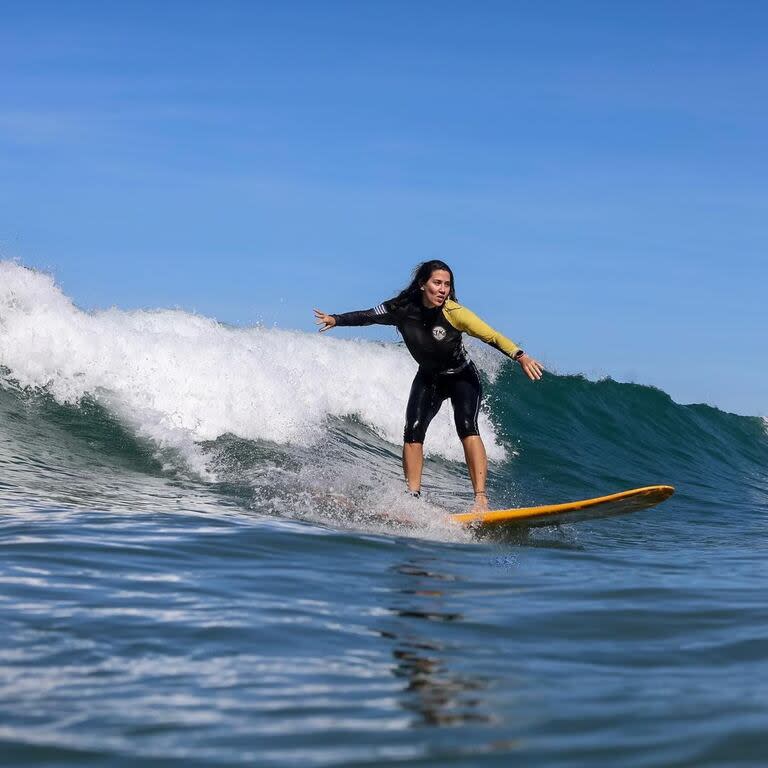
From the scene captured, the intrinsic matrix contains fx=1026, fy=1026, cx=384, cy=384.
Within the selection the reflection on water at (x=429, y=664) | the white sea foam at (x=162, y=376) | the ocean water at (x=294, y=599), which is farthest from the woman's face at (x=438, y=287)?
the reflection on water at (x=429, y=664)

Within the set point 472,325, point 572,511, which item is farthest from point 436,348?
point 572,511

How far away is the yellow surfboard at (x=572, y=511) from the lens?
755 cm

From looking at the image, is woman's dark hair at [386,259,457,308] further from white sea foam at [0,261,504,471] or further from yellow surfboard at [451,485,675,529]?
white sea foam at [0,261,504,471]

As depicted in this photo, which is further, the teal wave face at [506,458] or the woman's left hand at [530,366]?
the teal wave face at [506,458]

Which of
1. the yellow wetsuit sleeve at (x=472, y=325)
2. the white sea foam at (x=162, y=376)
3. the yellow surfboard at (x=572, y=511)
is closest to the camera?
the yellow surfboard at (x=572, y=511)

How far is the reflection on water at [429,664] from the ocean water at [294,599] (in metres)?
0.01

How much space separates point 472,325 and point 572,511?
5.35ft

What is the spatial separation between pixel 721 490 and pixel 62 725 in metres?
13.6

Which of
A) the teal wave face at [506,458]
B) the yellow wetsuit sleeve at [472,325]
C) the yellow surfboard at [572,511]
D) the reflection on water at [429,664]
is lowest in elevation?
the reflection on water at [429,664]

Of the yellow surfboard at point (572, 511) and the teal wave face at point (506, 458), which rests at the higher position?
the teal wave face at point (506, 458)

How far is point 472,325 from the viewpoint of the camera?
797 centimetres

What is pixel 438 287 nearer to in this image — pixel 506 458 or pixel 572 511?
pixel 572 511

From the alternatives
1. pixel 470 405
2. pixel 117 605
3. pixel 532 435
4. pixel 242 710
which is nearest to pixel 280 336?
pixel 532 435

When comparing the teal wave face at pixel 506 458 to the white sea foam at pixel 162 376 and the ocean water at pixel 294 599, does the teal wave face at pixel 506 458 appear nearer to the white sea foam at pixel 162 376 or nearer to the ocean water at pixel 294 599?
the ocean water at pixel 294 599
